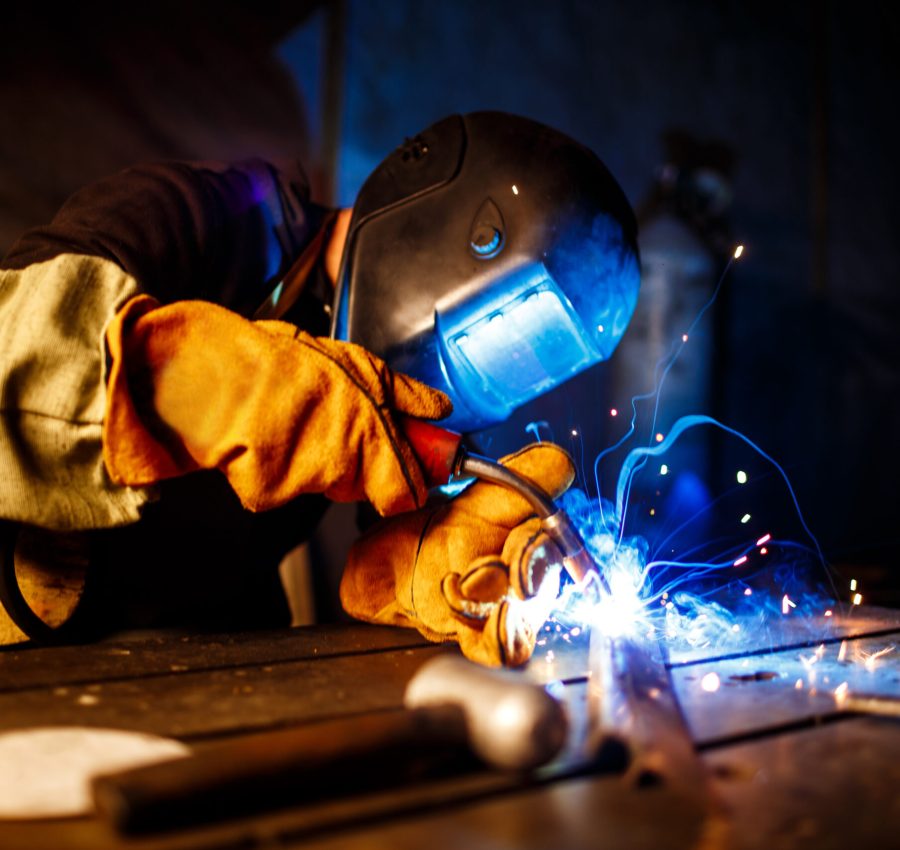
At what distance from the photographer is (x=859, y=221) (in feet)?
15.0

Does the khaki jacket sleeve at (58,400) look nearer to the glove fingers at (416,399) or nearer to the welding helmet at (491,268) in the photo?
the glove fingers at (416,399)

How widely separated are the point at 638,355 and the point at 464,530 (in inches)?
103

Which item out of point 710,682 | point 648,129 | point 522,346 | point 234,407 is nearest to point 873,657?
point 710,682

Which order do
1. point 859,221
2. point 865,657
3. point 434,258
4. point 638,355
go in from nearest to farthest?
point 865,657 → point 434,258 → point 638,355 → point 859,221

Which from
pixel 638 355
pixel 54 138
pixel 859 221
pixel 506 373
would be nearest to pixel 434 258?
pixel 506 373

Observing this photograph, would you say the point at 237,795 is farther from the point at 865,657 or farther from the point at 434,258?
the point at 434,258

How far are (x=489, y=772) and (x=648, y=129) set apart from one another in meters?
3.67

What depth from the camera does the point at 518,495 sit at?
4.19 feet

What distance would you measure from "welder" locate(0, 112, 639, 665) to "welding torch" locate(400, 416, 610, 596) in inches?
0.8

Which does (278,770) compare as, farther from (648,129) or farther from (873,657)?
(648,129)

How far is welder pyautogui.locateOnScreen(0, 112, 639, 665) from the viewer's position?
1.01 metres

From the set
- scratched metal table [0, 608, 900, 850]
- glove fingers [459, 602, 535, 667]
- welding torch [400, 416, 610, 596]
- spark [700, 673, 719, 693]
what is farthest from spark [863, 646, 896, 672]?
glove fingers [459, 602, 535, 667]

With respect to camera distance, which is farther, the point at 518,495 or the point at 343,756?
the point at 518,495

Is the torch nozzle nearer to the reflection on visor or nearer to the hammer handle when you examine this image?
the reflection on visor
